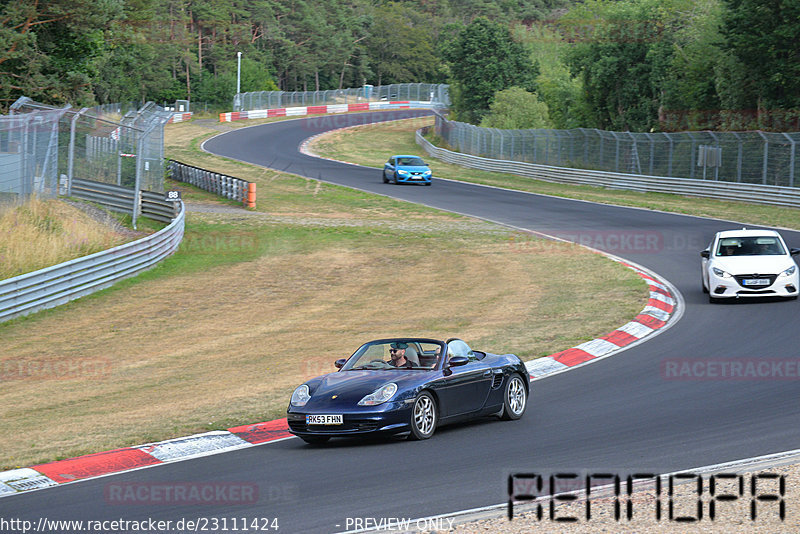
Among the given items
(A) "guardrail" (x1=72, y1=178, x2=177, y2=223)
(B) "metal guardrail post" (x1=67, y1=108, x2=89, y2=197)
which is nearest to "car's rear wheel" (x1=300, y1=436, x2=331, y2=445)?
(B) "metal guardrail post" (x1=67, y1=108, x2=89, y2=197)

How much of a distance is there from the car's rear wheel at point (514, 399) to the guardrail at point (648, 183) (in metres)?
27.9

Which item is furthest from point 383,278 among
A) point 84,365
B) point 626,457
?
point 626,457

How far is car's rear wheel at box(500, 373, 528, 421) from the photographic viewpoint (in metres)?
11.5

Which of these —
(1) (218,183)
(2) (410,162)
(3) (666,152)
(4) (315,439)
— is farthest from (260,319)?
(2) (410,162)

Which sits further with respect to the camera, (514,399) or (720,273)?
(720,273)


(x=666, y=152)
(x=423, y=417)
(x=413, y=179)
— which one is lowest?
(x=413, y=179)

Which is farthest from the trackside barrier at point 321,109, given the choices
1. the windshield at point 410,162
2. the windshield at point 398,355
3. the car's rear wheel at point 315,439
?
the car's rear wheel at point 315,439

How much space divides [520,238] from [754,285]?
12.1m

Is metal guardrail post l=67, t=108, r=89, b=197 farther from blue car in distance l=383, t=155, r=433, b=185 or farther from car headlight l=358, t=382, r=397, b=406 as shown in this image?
blue car in distance l=383, t=155, r=433, b=185

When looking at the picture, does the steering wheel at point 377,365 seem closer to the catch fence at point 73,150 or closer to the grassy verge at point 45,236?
the grassy verge at point 45,236

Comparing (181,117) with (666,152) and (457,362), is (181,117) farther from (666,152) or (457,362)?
(457,362)

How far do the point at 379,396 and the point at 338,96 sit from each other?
111m

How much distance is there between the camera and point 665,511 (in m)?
7.20

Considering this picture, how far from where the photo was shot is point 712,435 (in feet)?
32.7
